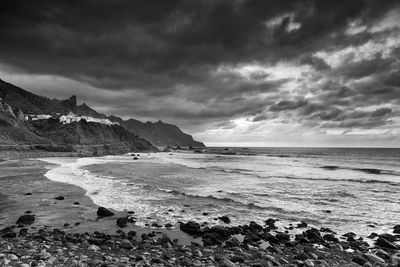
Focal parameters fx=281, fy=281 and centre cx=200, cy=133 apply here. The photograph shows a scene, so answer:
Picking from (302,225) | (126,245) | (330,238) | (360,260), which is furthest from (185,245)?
(302,225)

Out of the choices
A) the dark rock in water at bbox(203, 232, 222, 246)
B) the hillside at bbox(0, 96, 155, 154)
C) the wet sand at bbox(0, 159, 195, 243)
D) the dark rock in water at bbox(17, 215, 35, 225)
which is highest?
the hillside at bbox(0, 96, 155, 154)

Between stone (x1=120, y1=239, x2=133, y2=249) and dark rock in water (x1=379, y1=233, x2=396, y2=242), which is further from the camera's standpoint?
dark rock in water (x1=379, y1=233, x2=396, y2=242)

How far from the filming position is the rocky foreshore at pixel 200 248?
10289 millimetres

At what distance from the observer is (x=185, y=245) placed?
1284cm

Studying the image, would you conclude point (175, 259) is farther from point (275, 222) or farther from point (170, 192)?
point (170, 192)

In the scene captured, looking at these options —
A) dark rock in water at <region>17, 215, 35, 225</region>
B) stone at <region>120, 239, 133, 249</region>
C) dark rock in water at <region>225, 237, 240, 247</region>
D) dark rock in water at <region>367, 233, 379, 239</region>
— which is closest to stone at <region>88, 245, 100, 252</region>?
stone at <region>120, 239, 133, 249</region>

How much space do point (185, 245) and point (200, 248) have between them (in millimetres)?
762

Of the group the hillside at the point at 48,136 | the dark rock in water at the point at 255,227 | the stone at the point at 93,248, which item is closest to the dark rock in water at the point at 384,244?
the dark rock in water at the point at 255,227

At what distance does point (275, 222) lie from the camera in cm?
1761

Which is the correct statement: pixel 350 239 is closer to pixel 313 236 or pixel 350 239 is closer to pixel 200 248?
pixel 313 236

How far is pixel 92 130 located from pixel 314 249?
199 m

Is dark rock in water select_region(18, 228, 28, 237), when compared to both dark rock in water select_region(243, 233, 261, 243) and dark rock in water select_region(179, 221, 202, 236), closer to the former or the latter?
dark rock in water select_region(179, 221, 202, 236)

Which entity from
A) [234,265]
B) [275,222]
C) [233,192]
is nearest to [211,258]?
[234,265]

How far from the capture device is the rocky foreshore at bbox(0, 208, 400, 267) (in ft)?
33.8
